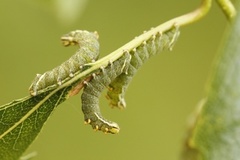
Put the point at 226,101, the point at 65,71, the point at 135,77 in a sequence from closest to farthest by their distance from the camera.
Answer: the point at 226,101, the point at 65,71, the point at 135,77

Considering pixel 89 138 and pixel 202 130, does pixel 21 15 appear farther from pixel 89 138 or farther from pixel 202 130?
pixel 202 130

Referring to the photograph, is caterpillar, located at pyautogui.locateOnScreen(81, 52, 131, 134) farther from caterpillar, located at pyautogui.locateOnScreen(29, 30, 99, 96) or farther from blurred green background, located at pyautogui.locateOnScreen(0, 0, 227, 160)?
blurred green background, located at pyautogui.locateOnScreen(0, 0, 227, 160)

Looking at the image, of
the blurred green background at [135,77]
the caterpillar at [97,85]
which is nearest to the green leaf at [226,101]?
the caterpillar at [97,85]

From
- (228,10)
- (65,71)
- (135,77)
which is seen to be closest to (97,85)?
(65,71)

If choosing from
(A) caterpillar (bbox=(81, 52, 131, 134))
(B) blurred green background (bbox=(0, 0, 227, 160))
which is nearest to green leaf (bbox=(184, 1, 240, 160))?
(A) caterpillar (bbox=(81, 52, 131, 134))

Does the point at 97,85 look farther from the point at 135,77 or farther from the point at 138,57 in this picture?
the point at 135,77

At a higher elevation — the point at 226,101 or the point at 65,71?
the point at 65,71

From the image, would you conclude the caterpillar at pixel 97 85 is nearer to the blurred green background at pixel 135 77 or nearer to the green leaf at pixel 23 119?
the green leaf at pixel 23 119
